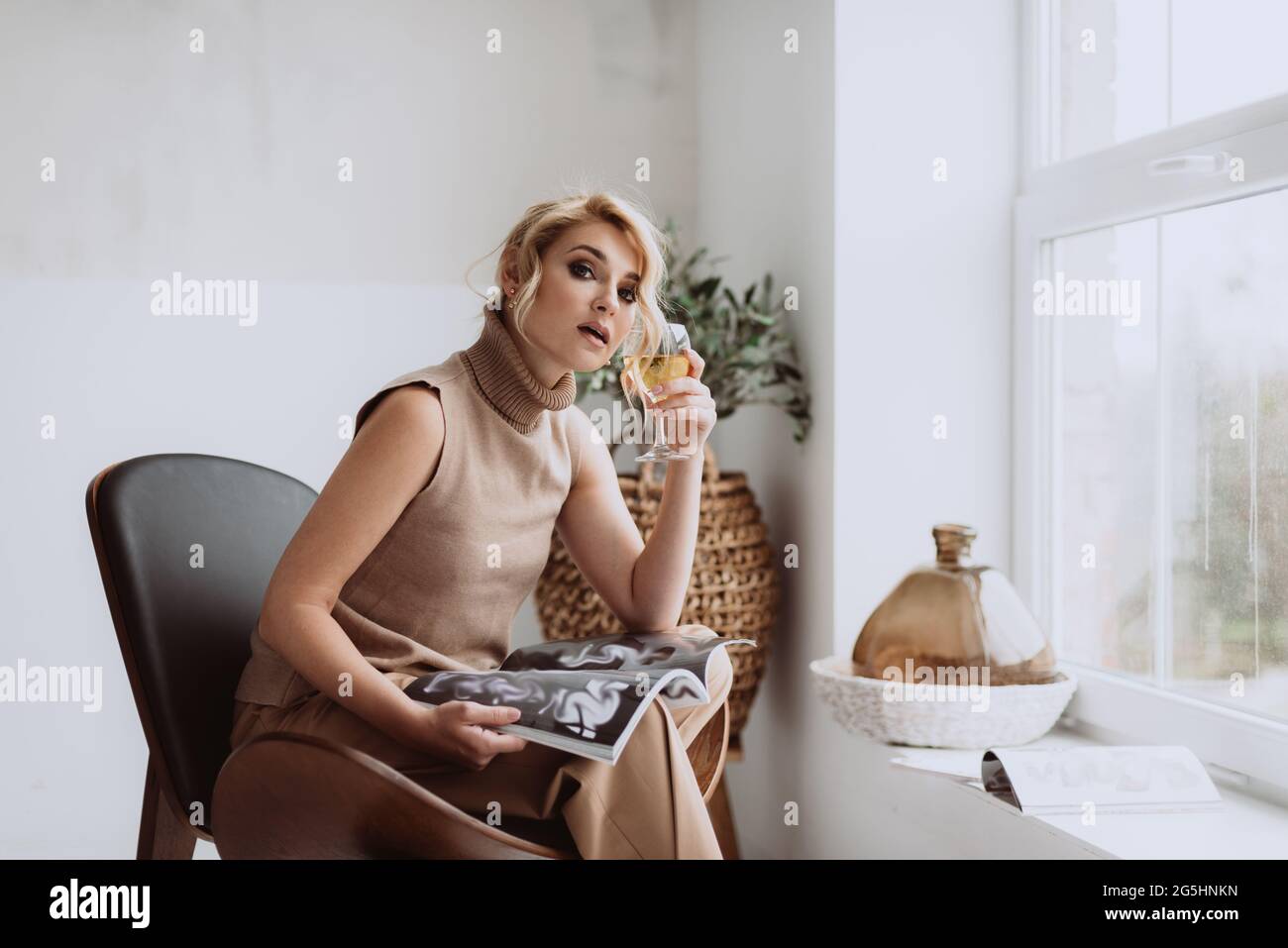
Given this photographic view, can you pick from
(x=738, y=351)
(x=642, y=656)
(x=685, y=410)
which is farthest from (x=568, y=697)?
(x=738, y=351)

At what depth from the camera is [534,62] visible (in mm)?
2549

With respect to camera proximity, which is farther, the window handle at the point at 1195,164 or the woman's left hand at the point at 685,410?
the window handle at the point at 1195,164

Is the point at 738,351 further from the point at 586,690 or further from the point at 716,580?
the point at 586,690

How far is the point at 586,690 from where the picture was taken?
3.59 feet

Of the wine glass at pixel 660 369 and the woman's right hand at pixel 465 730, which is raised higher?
the wine glass at pixel 660 369

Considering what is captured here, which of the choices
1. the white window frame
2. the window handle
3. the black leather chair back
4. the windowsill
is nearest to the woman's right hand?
the black leather chair back

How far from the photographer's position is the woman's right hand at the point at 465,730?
108 centimetres

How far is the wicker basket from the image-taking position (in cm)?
208

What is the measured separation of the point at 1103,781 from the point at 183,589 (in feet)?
3.92

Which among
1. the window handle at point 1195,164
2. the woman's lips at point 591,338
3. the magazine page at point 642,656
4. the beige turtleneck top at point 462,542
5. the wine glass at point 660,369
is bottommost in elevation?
the magazine page at point 642,656

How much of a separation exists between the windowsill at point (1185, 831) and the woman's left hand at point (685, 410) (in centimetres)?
65

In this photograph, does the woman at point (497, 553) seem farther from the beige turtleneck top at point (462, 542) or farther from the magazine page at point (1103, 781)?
the magazine page at point (1103, 781)

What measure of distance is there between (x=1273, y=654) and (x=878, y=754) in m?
0.63

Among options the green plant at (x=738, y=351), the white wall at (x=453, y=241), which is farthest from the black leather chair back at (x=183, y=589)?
the white wall at (x=453, y=241)
